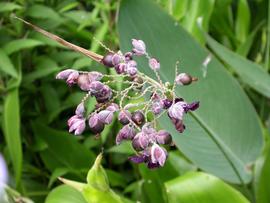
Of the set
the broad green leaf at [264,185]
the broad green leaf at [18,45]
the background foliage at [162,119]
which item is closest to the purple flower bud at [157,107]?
the background foliage at [162,119]

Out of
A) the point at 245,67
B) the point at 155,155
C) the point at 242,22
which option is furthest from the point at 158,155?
the point at 242,22

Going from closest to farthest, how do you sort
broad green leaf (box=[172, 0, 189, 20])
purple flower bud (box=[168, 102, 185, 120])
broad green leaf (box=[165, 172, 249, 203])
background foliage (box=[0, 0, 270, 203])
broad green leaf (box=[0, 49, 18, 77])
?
purple flower bud (box=[168, 102, 185, 120]), broad green leaf (box=[165, 172, 249, 203]), background foliage (box=[0, 0, 270, 203]), broad green leaf (box=[0, 49, 18, 77]), broad green leaf (box=[172, 0, 189, 20])

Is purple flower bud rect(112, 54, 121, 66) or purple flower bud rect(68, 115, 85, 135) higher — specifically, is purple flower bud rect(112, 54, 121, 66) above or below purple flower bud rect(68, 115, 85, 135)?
above

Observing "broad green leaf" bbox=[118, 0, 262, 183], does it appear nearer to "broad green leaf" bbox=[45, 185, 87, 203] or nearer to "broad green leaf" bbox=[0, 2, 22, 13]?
"broad green leaf" bbox=[45, 185, 87, 203]

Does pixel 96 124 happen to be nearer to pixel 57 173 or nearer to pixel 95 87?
pixel 95 87

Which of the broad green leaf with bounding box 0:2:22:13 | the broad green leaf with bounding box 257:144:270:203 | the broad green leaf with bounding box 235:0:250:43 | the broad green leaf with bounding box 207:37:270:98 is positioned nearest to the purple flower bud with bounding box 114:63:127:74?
the broad green leaf with bounding box 257:144:270:203

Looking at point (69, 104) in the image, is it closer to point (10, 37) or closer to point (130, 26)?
point (10, 37)

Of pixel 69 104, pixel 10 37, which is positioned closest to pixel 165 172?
pixel 69 104
